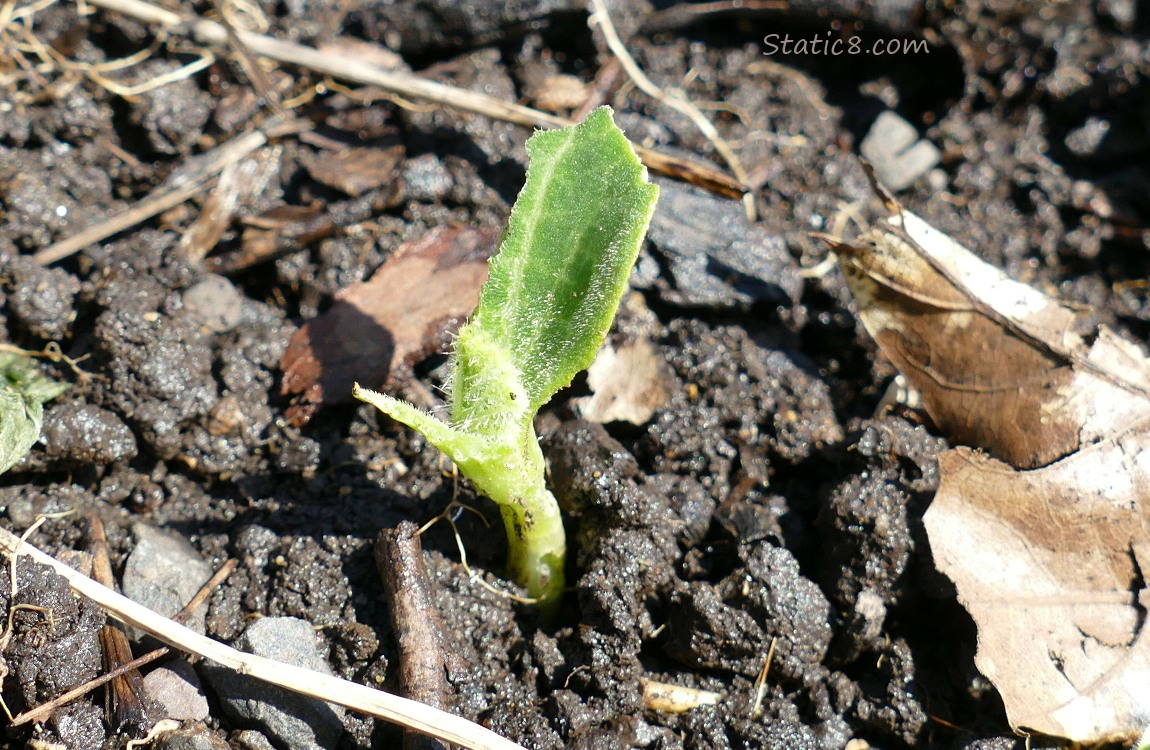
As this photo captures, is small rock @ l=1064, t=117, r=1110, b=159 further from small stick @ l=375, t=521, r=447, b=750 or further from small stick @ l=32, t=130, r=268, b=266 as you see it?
small stick @ l=32, t=130, r=268, b=266

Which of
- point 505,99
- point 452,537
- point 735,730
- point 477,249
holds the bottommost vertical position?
point 735,730

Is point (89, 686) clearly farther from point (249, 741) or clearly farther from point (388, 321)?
point (388, 321)

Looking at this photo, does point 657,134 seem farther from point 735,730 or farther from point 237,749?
point 237,749

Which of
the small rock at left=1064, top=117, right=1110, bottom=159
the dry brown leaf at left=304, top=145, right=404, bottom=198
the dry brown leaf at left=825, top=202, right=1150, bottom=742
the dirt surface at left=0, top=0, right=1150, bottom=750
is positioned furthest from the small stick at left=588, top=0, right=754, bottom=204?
the small rock at left=1064, top=117, right=1110, bottom=159

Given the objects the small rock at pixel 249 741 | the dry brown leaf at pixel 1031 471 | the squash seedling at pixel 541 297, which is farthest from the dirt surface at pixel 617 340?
the squash seedling at pixel 541 297

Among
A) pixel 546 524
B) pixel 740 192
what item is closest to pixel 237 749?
pixel 546 524

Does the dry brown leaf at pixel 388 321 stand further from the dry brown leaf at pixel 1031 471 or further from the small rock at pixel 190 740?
the dry brown leaf at pixel 1031 471
